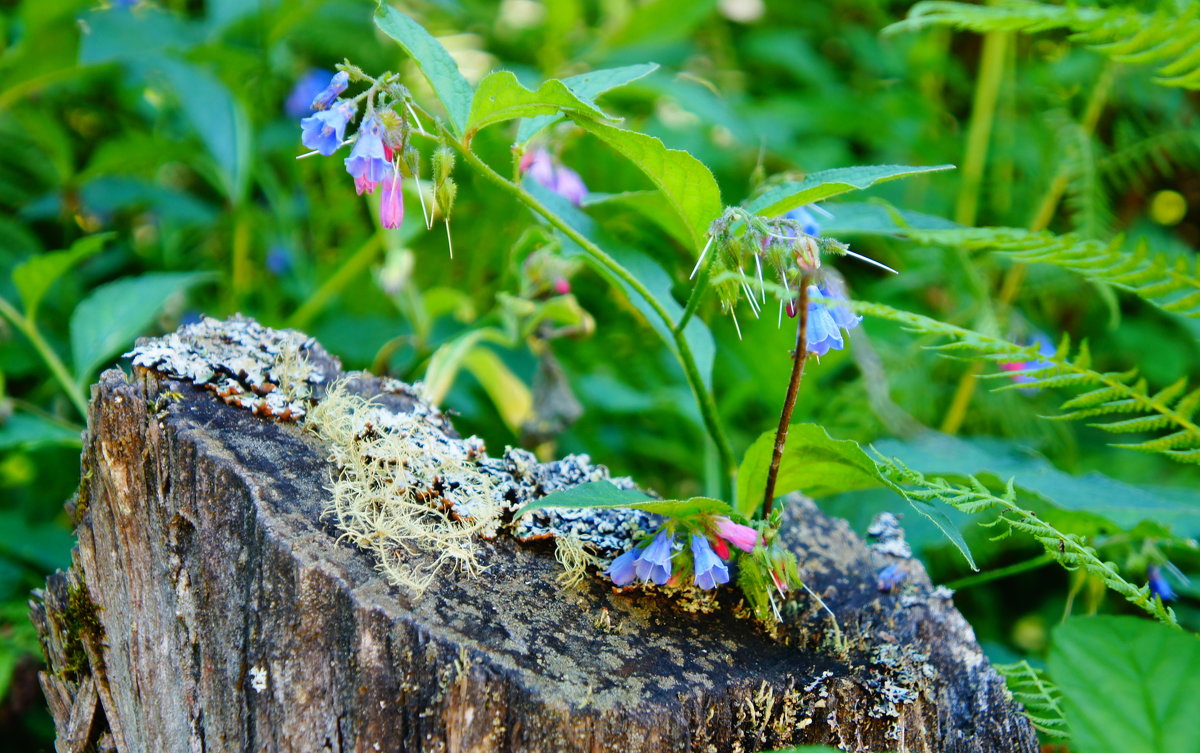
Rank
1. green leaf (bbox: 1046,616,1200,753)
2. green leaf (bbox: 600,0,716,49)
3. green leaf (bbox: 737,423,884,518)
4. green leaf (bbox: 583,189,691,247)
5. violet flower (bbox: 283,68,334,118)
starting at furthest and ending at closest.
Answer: green leaf (bbox: 600,0,716,49)
violet flower (bbox: 283,68,334,118)
green leaf (bbox: 583,189,691,247)
green leaf (bbox: 737,423,884,518)
green leaf (bbox: 1046,616,1200,753)

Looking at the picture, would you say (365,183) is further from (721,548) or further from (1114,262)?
(1114,262)

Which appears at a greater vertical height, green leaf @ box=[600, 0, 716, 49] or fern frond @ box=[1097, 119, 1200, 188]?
green leaf @ box=[600, 0, 716, 49]

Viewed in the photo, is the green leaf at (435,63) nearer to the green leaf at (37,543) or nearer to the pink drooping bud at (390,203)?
the pink drooping bud at (390,203)

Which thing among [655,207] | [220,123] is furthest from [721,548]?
[220,123]

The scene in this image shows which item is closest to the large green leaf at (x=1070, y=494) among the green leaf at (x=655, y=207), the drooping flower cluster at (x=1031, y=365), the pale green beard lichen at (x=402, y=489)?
the drooping flower cluster at (x=1031, y=365)

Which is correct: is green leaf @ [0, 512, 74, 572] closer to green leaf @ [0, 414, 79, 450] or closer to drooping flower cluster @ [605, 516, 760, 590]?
green leaf @ [0, 414, 79, 450]

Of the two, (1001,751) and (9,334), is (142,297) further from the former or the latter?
(1001,751)

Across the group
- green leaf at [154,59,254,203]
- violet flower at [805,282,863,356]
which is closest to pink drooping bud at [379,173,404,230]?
violet flower at [805,282,863,356]

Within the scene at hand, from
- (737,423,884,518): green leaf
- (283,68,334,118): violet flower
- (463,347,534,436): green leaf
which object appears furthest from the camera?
(283,68,334,118): violet flower
